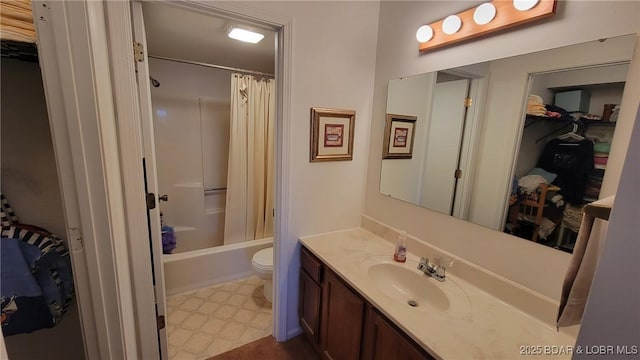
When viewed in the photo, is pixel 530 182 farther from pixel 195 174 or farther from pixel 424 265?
pixel 195 174

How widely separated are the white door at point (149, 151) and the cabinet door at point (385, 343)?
1.15 metres

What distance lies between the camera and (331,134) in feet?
5.52

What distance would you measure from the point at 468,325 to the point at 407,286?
0.43 m

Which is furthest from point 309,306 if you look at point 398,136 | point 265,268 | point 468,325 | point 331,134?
point 398,136

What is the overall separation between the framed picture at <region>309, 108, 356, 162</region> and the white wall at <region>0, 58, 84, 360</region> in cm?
120

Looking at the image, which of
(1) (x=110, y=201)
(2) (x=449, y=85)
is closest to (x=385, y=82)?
(2) (x=449, y=85)

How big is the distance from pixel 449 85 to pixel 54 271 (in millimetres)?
1953

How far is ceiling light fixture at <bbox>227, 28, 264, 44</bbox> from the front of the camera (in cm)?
187

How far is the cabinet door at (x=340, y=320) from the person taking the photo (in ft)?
4.10

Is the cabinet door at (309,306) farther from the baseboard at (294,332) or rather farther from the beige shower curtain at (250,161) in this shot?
the beige shower curtain at (250,161)

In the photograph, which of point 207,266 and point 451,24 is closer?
point 451,24

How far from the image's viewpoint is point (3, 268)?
0.83 metres

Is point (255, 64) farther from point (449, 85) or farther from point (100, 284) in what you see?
point (100, 284)

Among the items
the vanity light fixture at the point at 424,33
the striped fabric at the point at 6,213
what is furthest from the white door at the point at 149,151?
the vanity light fixture at the point at 424,33
